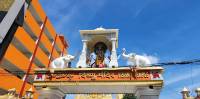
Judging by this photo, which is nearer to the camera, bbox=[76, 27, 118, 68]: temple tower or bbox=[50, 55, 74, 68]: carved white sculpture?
bbox=[50, 55, 74, 68]: carved white sculpture

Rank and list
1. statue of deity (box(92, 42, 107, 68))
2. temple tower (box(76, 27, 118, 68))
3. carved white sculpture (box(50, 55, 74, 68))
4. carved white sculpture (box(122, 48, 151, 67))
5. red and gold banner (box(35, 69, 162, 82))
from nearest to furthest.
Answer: red and gold banner (box(35, 69, 162, 82))
carved white sculpture (box(122, 48, 151, 67))
carved white sculpture (box(50, 55, 74, 68))
temple tower (box(76, 27, 118, 68))
statue of deity (box(92, 42, 107, 68))

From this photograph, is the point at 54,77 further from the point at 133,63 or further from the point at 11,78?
the point at 11,78

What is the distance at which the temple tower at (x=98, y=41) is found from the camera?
12.5m

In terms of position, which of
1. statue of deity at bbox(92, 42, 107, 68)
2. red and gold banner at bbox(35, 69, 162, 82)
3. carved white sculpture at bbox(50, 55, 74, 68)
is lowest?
red and gold banner at bbox(35, 69, 162, 82)

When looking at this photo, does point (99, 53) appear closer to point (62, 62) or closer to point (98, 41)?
point (98, 41)

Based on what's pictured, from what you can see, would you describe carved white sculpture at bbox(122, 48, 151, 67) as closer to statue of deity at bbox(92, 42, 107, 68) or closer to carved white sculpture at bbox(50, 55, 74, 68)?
statue of deity at bbox(92, 42, 107, 68)

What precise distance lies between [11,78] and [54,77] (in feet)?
58.2

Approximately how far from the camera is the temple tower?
12.5 m

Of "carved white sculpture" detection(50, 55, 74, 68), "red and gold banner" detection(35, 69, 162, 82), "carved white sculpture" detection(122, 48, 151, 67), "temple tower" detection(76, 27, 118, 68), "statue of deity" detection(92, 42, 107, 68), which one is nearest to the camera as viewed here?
"red and gold banner" detection(35, 69, 162, 82)

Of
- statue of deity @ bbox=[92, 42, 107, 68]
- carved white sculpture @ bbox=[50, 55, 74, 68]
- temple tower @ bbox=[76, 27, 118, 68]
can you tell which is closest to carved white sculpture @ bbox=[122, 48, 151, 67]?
temple tower @ bbox=[76, 27, 118, 68]

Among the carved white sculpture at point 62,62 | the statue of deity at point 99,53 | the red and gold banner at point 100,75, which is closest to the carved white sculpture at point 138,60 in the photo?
the red and gold banner at point 100,75

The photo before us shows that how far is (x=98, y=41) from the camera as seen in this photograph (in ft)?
45.6

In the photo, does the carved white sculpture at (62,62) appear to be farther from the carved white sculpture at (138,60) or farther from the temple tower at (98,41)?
the carved white sculpture at (138,60)

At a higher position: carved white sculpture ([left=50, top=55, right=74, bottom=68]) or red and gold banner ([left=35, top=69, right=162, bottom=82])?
carved white sculpture ([left=50, top=55, right=74, bottom=68])
